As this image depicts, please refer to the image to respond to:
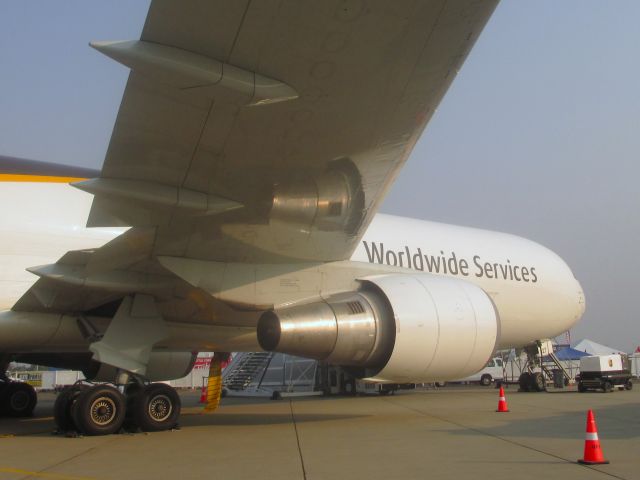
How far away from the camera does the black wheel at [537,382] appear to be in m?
17.4

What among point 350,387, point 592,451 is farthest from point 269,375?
point 592,451

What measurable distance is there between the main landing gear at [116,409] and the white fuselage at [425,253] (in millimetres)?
1884

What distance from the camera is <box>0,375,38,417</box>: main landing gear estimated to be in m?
12.9

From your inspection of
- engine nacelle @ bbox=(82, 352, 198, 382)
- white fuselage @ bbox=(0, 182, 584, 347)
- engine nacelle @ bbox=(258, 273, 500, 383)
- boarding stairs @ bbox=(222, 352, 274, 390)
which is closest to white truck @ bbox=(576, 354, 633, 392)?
white fuselage @ bbox=(0, 182, 584, 347)

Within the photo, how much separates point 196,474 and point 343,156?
135 inches

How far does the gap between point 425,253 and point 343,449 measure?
20.6 ft

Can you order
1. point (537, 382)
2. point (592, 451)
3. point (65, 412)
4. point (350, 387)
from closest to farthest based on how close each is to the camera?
point (592, 451) → point (65, 412) → point (537, 382) → point (350, 387)

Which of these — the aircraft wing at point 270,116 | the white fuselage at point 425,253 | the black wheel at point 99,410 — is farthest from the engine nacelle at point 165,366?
the aircraft wing at point 270,116

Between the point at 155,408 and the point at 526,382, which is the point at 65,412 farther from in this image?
the point at 526,382

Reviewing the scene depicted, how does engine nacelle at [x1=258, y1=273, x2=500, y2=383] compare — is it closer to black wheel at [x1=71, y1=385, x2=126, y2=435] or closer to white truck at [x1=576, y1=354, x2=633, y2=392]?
→ black wheel at [x1=71, y1=385, x2=126, y2=435]

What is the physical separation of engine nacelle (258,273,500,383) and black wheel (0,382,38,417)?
7663 millimetres

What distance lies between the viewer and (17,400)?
13047 mm

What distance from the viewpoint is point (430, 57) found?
5.30 meters

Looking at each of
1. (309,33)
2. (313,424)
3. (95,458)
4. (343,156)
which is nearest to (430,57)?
(309,33)
